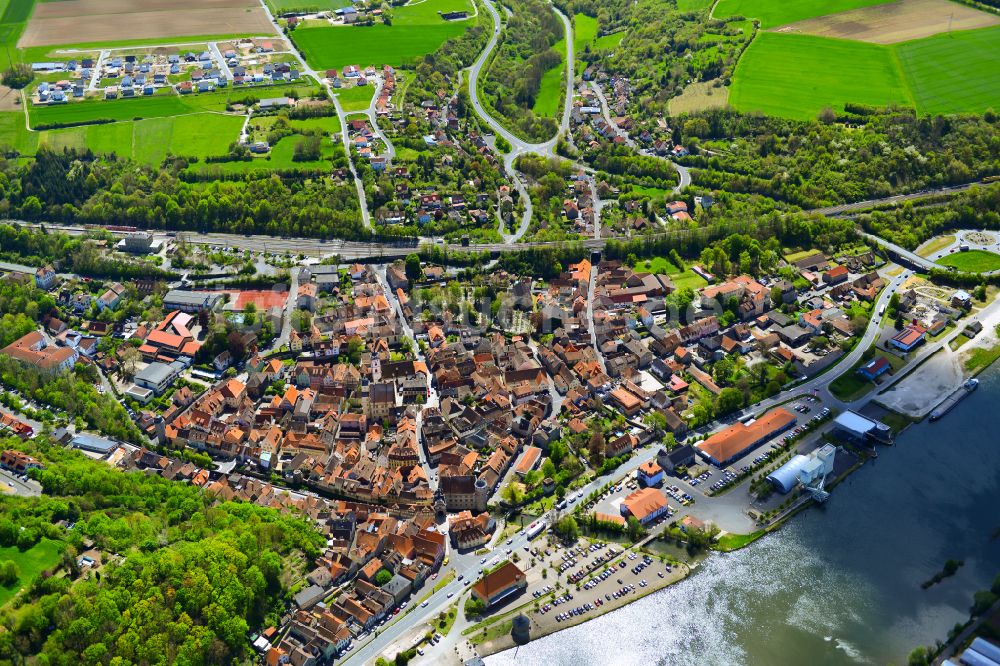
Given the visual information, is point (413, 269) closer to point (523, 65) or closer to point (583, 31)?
point (523, 65)

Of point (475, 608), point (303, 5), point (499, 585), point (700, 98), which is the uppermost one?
point (700, 98)

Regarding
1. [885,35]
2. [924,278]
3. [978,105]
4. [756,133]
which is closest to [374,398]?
[924,278]

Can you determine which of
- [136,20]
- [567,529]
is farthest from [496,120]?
[567,529]

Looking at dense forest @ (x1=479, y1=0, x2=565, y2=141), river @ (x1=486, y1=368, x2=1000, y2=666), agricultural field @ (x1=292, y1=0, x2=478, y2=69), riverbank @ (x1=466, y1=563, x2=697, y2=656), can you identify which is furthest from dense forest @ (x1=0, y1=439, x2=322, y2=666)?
agricultural field @ (x1=292, y1=0, x2=478, y2=69)

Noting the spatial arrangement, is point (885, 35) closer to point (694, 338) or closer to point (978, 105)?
point (978, 105)

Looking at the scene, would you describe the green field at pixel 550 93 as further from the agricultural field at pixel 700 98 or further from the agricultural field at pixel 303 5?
the agricultural field at pixel 303 5

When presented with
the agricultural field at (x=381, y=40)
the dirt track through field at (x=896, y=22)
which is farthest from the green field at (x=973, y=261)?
the agricultural field at (x=381, y=40)
